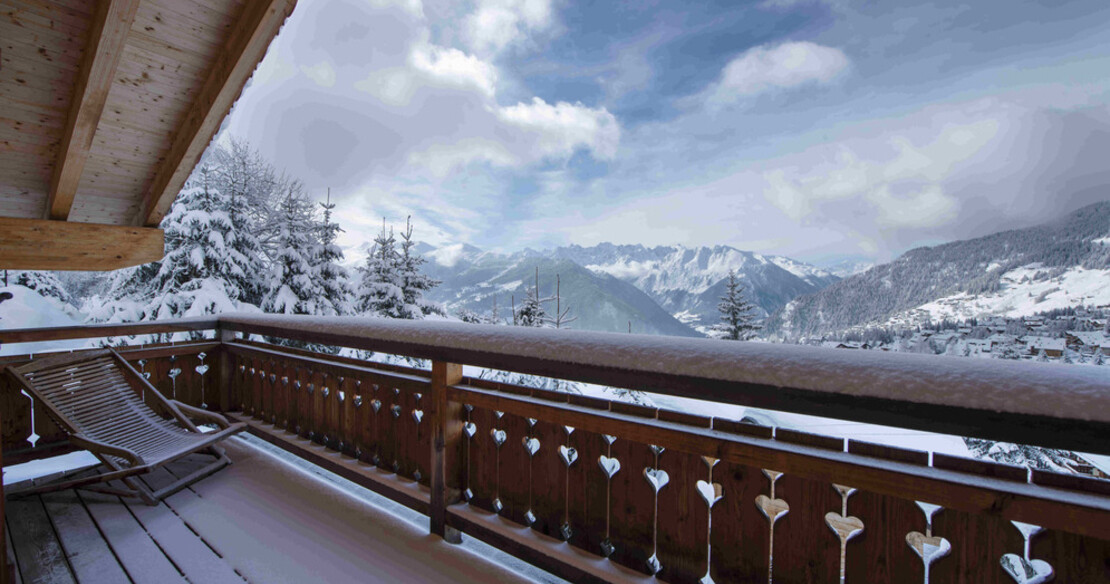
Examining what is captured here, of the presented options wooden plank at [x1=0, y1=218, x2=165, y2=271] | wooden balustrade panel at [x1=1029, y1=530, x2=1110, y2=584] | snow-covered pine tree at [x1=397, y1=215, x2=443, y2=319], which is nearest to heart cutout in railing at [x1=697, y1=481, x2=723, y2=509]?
wooden balustrade panel at [x1=1029, y1=530, x2=1110, y2=584]

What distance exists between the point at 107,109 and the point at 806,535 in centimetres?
502

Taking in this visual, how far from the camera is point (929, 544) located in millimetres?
1222

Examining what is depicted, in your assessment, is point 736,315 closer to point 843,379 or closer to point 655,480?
point 655,480

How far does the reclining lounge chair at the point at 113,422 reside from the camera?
252cm

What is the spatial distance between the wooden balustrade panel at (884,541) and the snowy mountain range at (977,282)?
1259 inches

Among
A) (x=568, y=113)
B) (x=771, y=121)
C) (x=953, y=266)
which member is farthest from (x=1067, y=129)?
(x=568, y=113)

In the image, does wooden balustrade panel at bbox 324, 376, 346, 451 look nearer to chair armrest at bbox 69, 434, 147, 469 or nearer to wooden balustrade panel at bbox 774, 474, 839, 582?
chair armrest at bbox 69, 434, 147, 469

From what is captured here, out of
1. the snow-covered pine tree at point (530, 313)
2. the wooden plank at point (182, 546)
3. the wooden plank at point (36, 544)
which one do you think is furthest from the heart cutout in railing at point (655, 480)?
the snow-covered pine tree at point (530, 313)

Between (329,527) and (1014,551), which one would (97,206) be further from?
(1014,551)

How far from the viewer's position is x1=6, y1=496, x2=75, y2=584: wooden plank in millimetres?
1945

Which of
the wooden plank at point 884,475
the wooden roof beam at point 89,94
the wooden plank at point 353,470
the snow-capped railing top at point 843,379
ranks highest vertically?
the wooden roof beam at point 89,94

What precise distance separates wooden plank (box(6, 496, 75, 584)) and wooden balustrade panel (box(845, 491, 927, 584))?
2997mm

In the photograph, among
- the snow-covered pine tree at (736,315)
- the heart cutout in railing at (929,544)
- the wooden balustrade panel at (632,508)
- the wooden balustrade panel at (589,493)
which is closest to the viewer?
the heart cutout in railing at (929,544)

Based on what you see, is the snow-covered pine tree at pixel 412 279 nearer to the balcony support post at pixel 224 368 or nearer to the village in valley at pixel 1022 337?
the balcony support post at pixel 224 368
